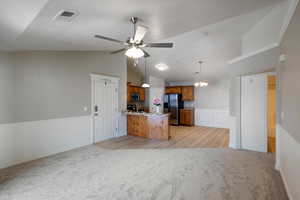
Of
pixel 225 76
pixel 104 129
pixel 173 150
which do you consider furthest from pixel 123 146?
pixel 225 76

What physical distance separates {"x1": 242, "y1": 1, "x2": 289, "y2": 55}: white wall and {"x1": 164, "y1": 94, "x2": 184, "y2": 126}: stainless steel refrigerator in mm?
4429

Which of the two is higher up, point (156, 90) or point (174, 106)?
point (156, 90)

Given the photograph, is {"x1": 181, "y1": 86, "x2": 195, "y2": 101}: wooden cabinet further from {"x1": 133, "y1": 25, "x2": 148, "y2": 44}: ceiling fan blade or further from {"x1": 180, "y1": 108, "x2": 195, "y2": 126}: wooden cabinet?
{"x1": 133, "y1": 25, "x2": 148, "y2": 44}: ceiling fan blade

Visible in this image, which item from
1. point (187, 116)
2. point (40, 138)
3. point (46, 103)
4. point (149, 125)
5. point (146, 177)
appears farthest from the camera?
point (187, 116)

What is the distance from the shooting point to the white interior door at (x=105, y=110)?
5234mm

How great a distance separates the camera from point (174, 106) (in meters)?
8.72

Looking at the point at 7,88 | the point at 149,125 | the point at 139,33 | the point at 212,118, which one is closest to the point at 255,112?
the point at 149,125

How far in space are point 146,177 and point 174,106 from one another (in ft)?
20.0

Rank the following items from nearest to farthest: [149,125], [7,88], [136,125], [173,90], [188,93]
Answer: [7,88]
[149,125]
[136,125]
[188,93]
[173,90]

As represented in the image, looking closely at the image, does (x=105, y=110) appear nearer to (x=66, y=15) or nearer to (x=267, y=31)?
(x=66, y=15)

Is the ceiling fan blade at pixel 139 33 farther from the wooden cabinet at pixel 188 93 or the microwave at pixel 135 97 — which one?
the wooden cabinet at pixel 188 93

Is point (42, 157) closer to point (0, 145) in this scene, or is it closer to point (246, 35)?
A: point (0, 145)

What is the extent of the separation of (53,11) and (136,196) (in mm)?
2671

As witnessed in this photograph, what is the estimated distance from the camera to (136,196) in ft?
7.57
